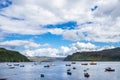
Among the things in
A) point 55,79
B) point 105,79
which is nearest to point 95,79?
point 105,79

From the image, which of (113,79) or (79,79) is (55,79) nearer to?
(79,79)

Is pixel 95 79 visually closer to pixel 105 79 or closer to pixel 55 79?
pixel 105 79

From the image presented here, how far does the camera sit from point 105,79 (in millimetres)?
141750

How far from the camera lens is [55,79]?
5846 inches

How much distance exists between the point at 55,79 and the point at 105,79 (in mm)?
31514

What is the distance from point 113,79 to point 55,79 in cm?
3635

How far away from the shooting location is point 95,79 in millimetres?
141375

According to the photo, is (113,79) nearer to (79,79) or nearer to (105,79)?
(105,79)

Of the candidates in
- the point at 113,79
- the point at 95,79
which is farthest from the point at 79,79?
the point at 113,79

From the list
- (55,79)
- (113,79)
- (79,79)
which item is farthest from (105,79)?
(55,79)

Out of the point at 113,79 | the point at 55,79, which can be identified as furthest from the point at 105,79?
the point at 55,79

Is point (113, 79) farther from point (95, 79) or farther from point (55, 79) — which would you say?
point (55, 79)

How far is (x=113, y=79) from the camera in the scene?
142 metres

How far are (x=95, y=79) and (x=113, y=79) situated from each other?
11315 millimetres
